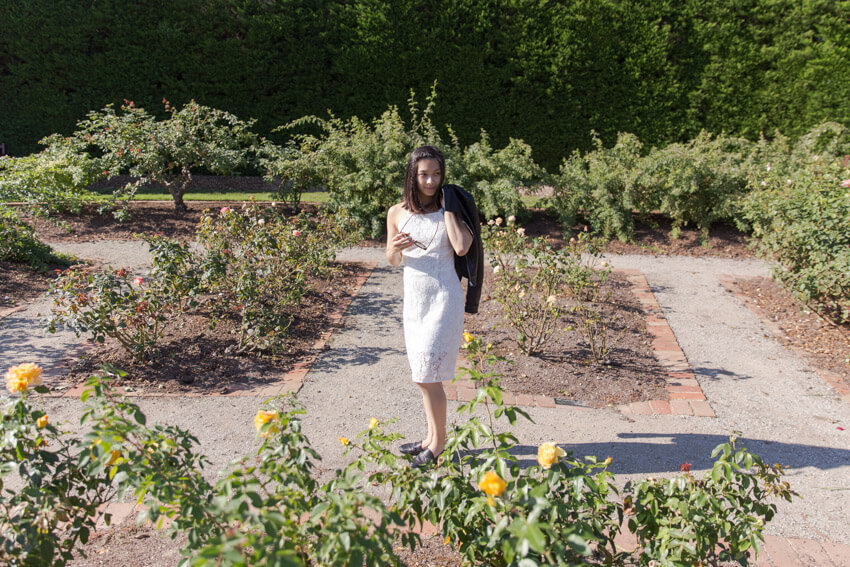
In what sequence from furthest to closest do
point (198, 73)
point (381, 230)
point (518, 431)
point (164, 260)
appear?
1. point (198, 73)
2. point (381, 230)
3. point (164, 260)
4. point (518, 431)

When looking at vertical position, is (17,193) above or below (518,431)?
above

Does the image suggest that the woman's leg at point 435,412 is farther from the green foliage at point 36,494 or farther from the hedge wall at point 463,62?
the hedge wall at point 463,62

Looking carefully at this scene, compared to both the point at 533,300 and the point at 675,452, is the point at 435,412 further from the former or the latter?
the point at 533,300

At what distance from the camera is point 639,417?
3789mm

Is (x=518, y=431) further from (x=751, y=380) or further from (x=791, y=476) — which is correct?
(x=751, y=380)

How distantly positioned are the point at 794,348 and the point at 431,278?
3454mm

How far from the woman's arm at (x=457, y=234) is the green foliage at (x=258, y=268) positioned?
72.4 inches

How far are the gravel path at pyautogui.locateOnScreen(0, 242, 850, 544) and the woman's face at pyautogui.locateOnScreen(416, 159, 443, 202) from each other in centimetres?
136

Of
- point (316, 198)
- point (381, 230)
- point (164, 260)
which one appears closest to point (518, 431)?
point (164, 260)

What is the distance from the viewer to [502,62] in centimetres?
1081

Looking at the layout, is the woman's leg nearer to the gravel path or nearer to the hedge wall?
the gravel path

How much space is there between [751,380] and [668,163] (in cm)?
439

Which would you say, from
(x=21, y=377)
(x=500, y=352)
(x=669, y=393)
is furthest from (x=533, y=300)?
(x=21, y=377)

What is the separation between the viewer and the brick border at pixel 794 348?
13.9ft
